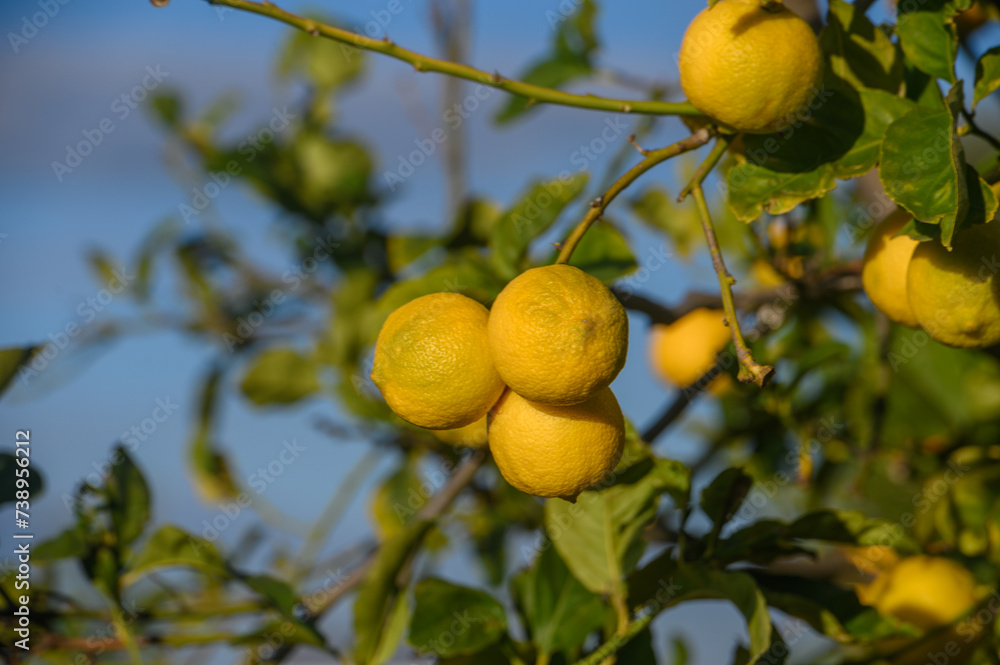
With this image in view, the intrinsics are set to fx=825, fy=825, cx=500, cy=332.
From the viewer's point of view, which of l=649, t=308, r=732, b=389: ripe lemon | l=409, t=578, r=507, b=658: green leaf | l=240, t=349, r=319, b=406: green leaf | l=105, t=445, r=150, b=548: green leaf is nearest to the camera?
l=409, t=578, r=507, b=658: green leaf

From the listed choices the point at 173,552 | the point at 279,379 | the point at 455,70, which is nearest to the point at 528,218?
the point at 455,70

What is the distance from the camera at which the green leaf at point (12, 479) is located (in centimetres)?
82

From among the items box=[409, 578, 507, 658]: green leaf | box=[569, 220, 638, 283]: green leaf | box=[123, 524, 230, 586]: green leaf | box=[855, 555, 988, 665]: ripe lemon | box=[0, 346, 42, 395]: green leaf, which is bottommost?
box=[855, 555, 988, 665]: ripe lemon

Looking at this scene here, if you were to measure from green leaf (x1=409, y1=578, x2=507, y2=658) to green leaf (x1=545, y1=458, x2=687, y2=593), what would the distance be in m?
0.10

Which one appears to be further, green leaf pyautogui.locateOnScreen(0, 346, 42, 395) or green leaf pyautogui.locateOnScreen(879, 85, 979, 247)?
green leaf pyautogui.locateOnScreen(0, 346, 42, 395)

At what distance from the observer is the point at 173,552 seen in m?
0.86

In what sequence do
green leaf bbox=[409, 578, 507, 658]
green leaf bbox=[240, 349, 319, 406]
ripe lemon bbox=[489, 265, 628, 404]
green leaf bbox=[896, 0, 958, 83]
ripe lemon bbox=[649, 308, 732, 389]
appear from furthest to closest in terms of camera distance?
green leaf bbox=[240, 349, 319, 406] → ripe lemon bbox=[649, 308, 732, 389] → green leaf bbox=[409, 578, 507, 658] → green leaf bbox=[896, 0, 958, 83] → ripe lemon bbox=[489, 265, 628, 404]

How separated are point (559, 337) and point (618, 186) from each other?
0.41ft

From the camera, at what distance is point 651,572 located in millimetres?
756

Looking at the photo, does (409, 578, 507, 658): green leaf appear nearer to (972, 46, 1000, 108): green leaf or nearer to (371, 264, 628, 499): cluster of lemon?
(371, 264, 628, 499): cluster of lemon

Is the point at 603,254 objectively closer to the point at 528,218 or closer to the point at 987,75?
the point at 528,218

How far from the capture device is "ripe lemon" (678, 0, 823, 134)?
544 millimetres

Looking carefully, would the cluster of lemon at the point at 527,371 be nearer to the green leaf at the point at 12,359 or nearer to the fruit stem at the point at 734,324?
the fruit stem at the point at 734,324

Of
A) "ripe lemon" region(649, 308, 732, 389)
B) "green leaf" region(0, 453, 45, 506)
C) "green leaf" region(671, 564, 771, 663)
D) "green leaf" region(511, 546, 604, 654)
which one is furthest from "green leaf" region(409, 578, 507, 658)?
"ripe lemon" region(649, 308, 732, 389)
